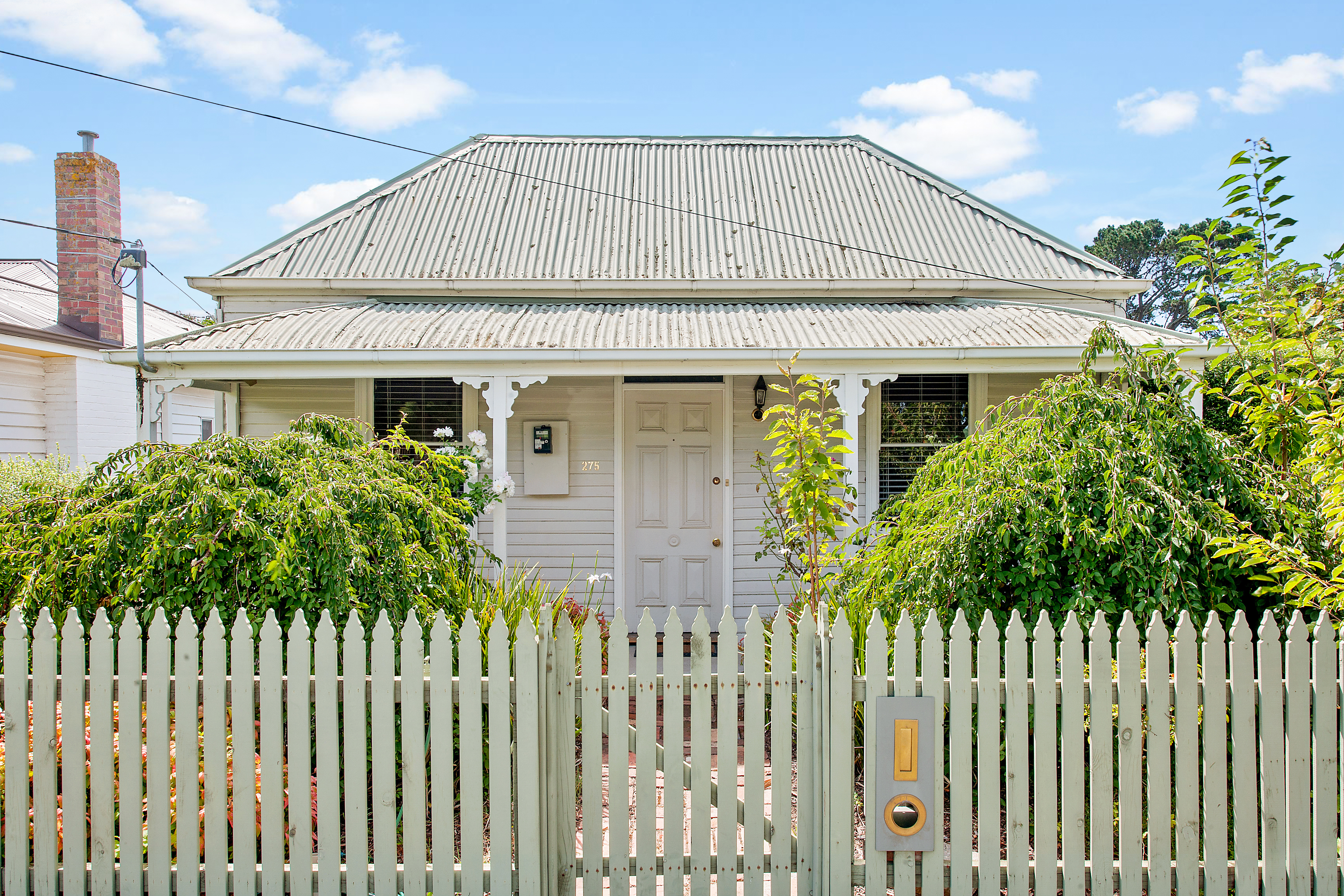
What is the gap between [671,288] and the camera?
862 centimetres

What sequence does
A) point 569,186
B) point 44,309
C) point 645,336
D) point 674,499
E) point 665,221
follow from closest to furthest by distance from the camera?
point 645,336 < point 674,499 < point 665,221 < point 569,186 < point 44,309

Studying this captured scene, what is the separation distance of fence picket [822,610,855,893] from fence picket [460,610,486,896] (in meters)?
1.18

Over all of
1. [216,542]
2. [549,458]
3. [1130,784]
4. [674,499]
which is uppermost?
[549,458]

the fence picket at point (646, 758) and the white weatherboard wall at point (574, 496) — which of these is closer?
the fence picket at point (646, 758)

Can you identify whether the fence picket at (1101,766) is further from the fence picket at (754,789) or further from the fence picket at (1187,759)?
the fence picket at (754,789)

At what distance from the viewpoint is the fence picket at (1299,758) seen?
2.67 meters

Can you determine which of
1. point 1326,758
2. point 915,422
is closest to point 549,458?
point 915,422

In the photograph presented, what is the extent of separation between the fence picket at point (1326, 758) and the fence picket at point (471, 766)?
2914 millimetres

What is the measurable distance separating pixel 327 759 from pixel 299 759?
11 centimetres

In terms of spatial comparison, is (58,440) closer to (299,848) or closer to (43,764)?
(43,764)

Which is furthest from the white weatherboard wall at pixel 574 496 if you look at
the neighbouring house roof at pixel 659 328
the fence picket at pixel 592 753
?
the fence picket at pixel 592 753

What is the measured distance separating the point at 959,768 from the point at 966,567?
995 mm

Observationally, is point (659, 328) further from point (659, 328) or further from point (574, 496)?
point (574, 496)

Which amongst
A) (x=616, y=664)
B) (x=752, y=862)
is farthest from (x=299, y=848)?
(x=752, y=862)
